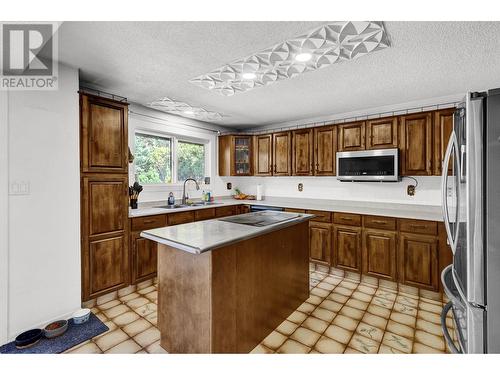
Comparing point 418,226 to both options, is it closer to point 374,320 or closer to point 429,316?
point 429,316

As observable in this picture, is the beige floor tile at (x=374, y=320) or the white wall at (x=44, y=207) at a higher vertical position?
the white wall at (x=44, y=207)

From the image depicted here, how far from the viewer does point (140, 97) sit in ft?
10.5

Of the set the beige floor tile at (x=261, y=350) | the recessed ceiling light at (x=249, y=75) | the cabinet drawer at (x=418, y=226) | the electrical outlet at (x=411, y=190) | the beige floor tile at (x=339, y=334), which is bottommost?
the beige floor tile at (x=339, y=334)

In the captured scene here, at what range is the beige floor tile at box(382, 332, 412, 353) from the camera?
6.26 feet

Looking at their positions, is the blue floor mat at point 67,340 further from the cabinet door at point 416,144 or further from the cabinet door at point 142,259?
the cabinet door at point 416,144

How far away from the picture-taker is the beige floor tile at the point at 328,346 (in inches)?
74.5

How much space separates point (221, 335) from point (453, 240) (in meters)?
1.61

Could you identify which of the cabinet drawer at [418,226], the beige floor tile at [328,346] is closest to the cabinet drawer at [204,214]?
the beige floor tile at [328,346]

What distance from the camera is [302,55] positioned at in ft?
6.81

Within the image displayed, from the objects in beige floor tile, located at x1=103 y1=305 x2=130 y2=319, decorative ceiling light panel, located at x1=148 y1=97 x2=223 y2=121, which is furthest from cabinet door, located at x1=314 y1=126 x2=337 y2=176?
beige floor tile, located at x1=103 y1=305 x2=130 y2=319

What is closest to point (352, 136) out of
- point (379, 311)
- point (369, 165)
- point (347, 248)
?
point (369, 165)

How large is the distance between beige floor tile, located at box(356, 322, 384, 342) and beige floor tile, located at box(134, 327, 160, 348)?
172 centimetres
